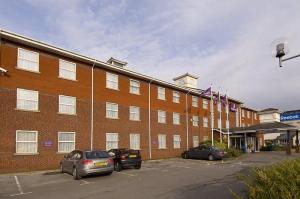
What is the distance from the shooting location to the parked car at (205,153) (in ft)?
96.5

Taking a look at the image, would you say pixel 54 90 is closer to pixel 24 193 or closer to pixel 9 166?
pixel 9 166

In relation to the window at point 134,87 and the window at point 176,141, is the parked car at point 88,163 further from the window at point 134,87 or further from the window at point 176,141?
the window at point 176,141

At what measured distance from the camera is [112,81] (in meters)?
27.3

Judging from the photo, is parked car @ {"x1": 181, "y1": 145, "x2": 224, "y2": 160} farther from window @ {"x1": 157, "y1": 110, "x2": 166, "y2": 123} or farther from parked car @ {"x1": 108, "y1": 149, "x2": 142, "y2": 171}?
parked car @ {"x1": 108, "y1": 149, "x2": 142, "y2": 171}

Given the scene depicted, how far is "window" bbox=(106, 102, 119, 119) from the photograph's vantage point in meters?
26.4

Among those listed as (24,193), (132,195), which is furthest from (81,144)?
(132,195)

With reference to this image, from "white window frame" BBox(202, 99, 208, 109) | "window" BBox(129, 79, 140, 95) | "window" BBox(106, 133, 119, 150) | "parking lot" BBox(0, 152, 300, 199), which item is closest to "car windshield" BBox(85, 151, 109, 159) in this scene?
"parking lot" BBox(0, 152, 300, 199)

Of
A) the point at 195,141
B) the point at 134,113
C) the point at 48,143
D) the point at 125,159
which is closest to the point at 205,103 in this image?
the point at 195,141

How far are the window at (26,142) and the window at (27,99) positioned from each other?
5.53ft

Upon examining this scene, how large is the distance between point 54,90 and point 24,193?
1080 centimetres

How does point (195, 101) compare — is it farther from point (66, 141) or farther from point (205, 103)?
point (66, 141)

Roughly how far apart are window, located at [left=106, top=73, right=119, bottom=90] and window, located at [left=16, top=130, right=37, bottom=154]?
8.34 metres

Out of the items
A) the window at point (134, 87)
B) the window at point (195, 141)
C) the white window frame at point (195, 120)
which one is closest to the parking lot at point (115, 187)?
the window at point (134, 87)

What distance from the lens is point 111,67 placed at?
2659cm
